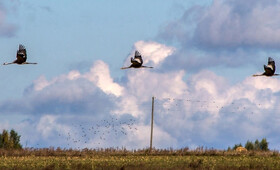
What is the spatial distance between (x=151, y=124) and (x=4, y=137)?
31.6 meters

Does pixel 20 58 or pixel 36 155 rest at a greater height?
pixel 20 58

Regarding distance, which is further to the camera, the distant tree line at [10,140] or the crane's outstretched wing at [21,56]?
the distant tree line at [10,140]

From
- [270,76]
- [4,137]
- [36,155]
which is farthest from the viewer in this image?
[4,137]

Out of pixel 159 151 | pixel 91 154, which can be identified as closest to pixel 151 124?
pixel 159 151

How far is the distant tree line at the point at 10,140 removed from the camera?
92662mm

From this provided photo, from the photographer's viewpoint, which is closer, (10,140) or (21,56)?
(21,56)

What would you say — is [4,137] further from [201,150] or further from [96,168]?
[96,168]

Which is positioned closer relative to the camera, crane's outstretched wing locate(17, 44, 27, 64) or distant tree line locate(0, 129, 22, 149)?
crane's outstretched wing locate(17, 44, 27, 64)

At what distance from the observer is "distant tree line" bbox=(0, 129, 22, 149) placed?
9266 centimetres

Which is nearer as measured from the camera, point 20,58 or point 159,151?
point 20,58

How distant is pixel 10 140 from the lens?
95.4 m

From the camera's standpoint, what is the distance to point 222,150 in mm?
65375

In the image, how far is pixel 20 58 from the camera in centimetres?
3691

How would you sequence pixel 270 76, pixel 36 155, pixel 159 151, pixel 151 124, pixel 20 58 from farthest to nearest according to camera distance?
pixel 151 124 → pixel 159 151 → pixel 36 155 → pixel 270 76 → pixel 20 58
